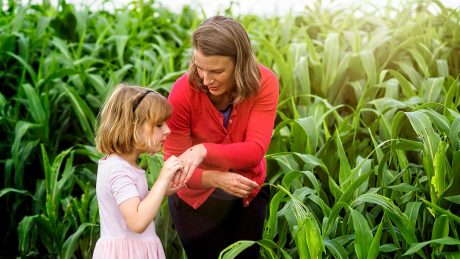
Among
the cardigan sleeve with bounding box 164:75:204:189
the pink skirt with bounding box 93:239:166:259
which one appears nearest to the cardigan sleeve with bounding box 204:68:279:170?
the cardigan sleeve with bounding box 164:75:204:189

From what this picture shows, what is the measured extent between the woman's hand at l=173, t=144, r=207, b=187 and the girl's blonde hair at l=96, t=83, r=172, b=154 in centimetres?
13

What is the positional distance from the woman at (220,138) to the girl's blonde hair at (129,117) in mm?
155

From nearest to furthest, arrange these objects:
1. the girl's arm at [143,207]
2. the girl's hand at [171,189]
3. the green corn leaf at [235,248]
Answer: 1. the girl's arm at [143,207]
2. the girl's hand at [171,189]
3. the green corn leaf at [235,248]

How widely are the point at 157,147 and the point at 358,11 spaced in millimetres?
3251

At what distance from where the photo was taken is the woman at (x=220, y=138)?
2580 mm

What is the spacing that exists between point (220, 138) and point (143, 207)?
466mm

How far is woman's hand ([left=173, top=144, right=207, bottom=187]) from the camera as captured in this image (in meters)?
2.54

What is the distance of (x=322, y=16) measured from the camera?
5.53 meters

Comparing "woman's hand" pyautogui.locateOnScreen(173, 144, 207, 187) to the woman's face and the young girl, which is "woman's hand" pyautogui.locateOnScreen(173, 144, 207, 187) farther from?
the woman's face

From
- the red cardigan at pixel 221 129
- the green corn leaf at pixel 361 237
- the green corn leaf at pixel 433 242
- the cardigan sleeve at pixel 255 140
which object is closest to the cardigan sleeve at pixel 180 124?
the red cardigan at pixel 221 129

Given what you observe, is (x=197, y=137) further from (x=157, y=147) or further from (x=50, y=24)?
(x=50, y=24)

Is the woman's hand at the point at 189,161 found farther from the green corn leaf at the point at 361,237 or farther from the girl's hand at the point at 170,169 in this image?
the green corn leaf at the point at 361,237

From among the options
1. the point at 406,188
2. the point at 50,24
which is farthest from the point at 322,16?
the point at 406,188

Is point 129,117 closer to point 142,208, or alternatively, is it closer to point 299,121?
point 142,208
